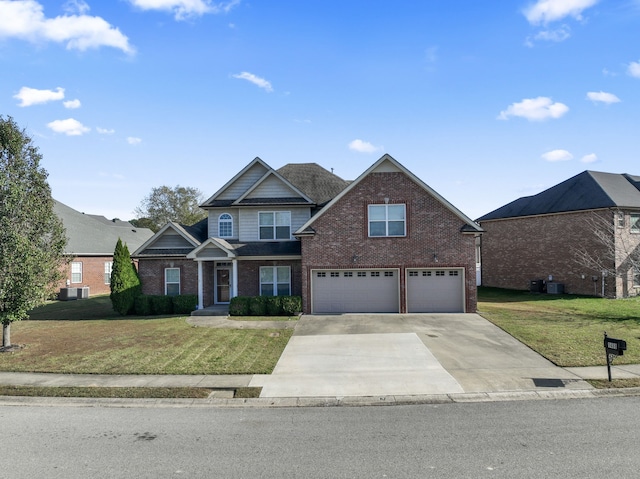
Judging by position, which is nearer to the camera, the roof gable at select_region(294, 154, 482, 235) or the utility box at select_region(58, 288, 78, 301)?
the roof gable at select_region(294, 154, 482, 235)

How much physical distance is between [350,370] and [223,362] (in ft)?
11.7

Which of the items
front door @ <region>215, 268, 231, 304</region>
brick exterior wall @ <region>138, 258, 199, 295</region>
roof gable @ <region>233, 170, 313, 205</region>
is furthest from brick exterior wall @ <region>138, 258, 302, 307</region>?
roof gable @ <region>233, 170, 313, 205</region>

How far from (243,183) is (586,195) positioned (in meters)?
22.1

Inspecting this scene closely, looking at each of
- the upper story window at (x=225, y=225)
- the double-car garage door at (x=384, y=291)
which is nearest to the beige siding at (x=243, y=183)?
the upper story window at (x=225, y=225)

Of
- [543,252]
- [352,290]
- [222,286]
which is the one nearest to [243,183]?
[222,286]

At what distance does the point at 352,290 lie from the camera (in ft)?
65.5

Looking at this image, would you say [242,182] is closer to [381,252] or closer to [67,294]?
[381,252]

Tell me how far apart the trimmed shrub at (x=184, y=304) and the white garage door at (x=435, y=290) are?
1087 centimetres

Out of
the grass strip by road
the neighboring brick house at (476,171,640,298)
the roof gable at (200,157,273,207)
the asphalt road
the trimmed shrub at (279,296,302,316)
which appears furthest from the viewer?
the neighboring brick house at (476,171,640,298)

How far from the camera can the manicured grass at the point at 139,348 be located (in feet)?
36.1

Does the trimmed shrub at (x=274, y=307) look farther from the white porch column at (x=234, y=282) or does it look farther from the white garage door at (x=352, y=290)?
the white porch column at (x=234, y=282)

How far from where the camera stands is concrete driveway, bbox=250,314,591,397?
30.8 feet

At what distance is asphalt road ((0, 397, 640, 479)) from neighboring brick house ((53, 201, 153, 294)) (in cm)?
2552

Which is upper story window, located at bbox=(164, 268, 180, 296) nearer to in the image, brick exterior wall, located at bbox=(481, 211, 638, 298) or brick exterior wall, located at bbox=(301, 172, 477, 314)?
brick exterior wall, located at bbox=(301, 172, 477, 314)
